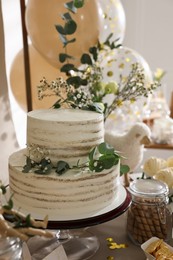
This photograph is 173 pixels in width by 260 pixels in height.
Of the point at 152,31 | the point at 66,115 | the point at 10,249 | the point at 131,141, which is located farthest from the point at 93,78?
the point at 152,31

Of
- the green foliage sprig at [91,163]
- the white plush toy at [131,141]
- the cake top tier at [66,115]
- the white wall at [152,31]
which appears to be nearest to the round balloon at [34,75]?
the white plush toy at [131,141]

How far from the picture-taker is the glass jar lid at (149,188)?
101 cm

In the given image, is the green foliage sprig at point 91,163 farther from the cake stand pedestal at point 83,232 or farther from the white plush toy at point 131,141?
the white plush toy at point 131,141

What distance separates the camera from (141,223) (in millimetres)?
1025

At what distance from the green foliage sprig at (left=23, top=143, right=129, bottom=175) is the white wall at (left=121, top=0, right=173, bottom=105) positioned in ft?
8.20

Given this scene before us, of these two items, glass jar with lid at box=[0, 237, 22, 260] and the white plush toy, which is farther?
the white plush toy

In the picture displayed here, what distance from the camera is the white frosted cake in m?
0.89

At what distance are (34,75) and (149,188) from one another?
75 cm

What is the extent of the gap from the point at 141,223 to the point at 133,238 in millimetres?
53

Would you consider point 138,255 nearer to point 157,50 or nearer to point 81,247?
point 81,247

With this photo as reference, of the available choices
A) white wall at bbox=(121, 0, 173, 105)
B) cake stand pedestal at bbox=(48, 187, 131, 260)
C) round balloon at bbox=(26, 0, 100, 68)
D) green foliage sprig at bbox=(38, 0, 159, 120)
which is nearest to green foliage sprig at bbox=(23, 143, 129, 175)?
cake stand pedestal at bbox=(48, 187, 131, 260)

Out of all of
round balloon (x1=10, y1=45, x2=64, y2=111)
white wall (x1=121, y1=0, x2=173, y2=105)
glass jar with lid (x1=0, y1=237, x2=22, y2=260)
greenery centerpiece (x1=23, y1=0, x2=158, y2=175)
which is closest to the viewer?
glass jar with lid (x1=0, y1=237, x2=22, y2=260)

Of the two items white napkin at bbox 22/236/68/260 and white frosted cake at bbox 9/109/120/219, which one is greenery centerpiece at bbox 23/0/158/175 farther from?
white napkin at bbox 22/236/68/260

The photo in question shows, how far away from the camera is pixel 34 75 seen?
1573 millimetres
